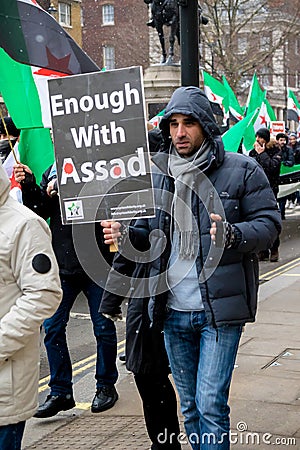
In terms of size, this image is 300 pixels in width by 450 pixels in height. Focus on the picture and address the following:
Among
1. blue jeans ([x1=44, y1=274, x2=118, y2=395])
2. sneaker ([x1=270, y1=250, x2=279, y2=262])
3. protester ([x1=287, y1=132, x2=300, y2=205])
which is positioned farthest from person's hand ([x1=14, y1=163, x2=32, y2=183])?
protester ([x1=287, y1=132, x2=300, y2=205])

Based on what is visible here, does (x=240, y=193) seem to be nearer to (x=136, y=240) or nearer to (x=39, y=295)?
(x=136, y=240)

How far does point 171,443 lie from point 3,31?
3.17m

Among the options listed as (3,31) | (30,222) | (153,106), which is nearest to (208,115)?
(30,222)

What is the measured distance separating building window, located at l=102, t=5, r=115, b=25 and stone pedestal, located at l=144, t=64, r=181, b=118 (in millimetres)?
33609

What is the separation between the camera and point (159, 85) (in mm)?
19078

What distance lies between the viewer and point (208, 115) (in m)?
3.92

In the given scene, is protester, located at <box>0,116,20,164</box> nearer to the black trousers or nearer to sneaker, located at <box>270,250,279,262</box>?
the black trousers

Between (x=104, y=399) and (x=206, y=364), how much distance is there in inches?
71.5

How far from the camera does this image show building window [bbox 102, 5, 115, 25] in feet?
171

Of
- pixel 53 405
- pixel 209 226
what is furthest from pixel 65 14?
pixel 209 226

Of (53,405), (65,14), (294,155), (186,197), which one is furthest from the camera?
(65,14)

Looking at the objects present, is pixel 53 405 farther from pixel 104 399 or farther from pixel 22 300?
pixel 22 300

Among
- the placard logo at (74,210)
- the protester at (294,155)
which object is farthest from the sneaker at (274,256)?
the placard logo at (74,210)

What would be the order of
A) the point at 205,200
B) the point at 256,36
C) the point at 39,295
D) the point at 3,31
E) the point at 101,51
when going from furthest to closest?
the point at 101,51, the point at 256,36, the point at 3,31, the point at 205,200, the point at 39,295
